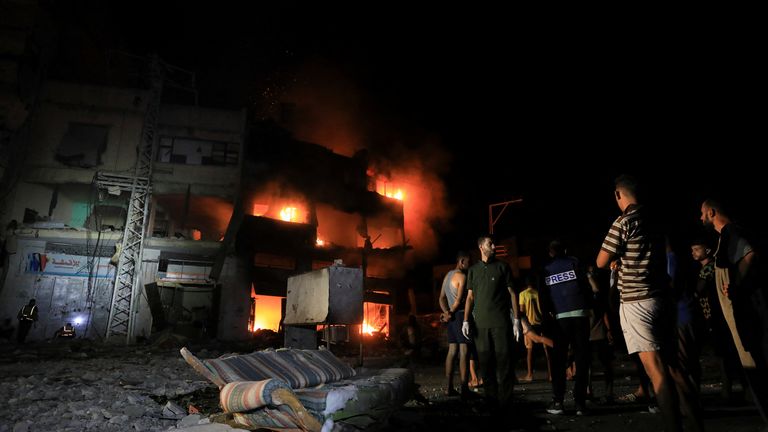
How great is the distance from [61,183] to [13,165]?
2563 mm

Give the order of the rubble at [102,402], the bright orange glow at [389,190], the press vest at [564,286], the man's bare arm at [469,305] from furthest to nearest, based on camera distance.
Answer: the bright orange glow at [389,190] < the man's bare arm at [469,305] < the press vest at [564,286] < the rubble at [102,402]

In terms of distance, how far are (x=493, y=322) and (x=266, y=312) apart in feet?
71.5

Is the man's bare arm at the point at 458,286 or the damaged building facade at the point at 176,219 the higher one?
the damaged building facade at the point at 176,219

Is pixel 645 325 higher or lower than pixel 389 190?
lower

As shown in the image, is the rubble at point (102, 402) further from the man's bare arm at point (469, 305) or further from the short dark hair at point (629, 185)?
the short dark hair at point (629, 185)

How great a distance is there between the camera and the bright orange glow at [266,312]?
2403 centimetres

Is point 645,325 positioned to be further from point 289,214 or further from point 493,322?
point 289,214

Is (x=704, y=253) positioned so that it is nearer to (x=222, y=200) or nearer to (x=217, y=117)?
(x=222, y=200)

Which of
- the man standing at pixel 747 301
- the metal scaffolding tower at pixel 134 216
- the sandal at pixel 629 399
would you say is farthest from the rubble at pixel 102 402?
the metal scaffolding tower at pixel 134 216

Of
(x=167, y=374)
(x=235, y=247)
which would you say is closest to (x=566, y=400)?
(x=167, y=374)

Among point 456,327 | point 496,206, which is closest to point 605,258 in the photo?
point 456,327

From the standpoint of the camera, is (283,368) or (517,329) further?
(517,329)

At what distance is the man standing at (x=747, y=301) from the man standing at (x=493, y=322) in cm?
201

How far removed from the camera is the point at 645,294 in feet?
10.9
